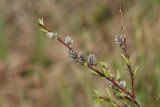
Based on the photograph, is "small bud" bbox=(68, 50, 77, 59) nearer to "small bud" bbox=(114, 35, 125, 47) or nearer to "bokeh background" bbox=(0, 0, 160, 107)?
"small bud" bbox=(114, 35, 125, 47)

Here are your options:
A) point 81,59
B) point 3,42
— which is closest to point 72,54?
point 81,59

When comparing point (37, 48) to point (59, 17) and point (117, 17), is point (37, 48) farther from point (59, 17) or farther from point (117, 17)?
point (117, 17)

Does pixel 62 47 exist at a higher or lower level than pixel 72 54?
higher

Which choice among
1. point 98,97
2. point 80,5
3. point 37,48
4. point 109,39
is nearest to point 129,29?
point 109,39

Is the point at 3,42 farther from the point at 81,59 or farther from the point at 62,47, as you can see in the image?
the point at 81,59

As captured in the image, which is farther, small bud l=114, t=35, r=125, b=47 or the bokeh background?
the bokeh background

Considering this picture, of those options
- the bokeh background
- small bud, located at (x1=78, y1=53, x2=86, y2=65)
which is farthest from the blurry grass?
small bud, located at (x1=78, y1=53, x2=86, y2=65)

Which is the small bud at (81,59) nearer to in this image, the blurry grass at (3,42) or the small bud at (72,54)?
the small bud at (72,54)

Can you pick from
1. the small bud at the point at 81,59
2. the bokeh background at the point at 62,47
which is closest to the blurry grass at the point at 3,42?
the bokeh background at the point at 62,47
